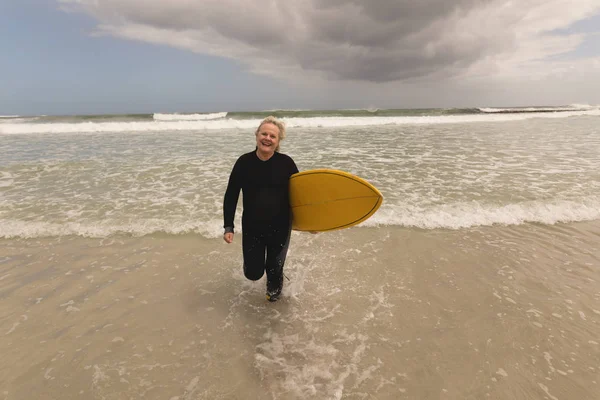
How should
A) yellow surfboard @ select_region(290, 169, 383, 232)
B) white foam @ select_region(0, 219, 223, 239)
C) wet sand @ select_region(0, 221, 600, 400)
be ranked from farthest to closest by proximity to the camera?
1. white foam @ select_region(0, 219, 223, 239)
2. yellow surfboard @ select_region(290, 169, 383, 232)
3. wet sand @ select_region(0, 221, 600, 400)

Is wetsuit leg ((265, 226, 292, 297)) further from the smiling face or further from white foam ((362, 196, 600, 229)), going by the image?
white foam ((362, 196, 600, 229))

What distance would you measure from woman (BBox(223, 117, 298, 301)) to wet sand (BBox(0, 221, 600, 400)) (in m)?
0.70

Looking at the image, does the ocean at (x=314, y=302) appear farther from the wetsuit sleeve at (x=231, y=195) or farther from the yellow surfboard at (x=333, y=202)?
the wetsuit sleeve at (x=231, y=195)

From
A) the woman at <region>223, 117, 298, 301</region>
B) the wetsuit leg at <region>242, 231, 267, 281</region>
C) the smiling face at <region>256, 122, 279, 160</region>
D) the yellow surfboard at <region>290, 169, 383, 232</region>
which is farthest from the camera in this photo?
the yellow surfboard at <region>290, 169, 383, 232</region>

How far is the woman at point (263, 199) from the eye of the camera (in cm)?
304

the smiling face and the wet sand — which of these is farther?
the smiling face

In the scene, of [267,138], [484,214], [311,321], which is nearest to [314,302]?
[311,321]

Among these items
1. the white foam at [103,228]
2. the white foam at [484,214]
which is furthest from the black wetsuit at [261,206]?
the white foam at [484,214]

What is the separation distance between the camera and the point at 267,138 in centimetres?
293

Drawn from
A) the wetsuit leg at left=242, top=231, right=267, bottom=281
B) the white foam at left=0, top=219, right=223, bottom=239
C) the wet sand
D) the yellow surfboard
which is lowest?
the wet sand

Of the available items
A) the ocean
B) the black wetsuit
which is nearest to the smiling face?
the black wetsuit

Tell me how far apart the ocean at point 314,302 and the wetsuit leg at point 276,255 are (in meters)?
0.27

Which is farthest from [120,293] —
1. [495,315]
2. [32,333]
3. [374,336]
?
[495,315]

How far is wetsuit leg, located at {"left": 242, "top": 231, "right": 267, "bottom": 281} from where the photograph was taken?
128 inches
